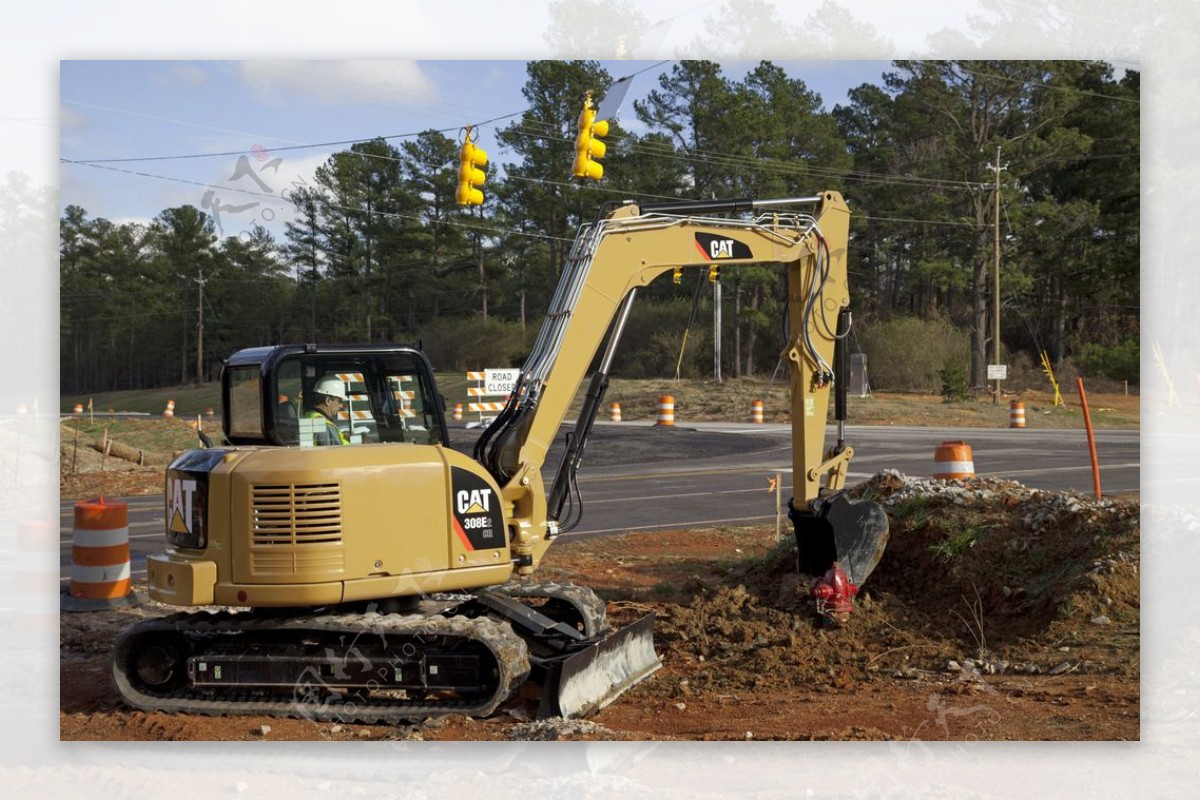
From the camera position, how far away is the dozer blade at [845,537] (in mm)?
10117

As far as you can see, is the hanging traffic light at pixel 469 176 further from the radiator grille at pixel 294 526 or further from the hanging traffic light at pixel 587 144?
the radiator grille at pixel 294 526

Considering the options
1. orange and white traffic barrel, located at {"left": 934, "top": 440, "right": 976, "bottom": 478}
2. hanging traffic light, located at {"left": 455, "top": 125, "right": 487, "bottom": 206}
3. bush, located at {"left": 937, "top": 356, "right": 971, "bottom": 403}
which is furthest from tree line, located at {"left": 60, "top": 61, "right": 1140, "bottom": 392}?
orange and white traffic barrel, located at {"left": 934, "top": 440, "right": 976, "bottom": 478}

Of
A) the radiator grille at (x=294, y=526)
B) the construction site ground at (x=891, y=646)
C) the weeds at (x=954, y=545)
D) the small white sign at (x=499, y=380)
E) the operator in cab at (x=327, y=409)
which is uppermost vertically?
the small white sign at (x=499, y=380)

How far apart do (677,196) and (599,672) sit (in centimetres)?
3256

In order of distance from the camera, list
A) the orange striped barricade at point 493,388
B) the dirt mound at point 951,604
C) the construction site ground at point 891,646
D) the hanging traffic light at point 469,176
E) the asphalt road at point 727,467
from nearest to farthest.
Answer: the construction site ground at point 891,646, the dirt mound at point 951,604, the hanging traffic light at point 469,176, the asphalt road at point 727,467, the orange striped barricade at point 493,388

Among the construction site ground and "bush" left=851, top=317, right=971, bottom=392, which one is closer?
the construction site ground

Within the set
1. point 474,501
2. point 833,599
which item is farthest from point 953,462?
point 474,501

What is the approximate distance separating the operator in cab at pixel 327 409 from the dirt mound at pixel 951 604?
3.15 m

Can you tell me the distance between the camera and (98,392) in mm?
45906

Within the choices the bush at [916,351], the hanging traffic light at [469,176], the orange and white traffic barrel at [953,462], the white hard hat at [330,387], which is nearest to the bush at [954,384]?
the bush at [916,351]

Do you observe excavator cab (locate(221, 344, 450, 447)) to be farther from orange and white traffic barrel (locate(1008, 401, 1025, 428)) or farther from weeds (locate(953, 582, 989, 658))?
orange and white traffic barrel (locate(1008, 401, 1025, 428))

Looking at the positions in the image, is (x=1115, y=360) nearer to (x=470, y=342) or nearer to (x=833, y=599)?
(x=470, y=342)

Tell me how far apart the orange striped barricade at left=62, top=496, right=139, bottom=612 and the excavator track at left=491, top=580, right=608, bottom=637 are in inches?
154

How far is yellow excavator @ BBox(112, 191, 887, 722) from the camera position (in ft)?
24.1
